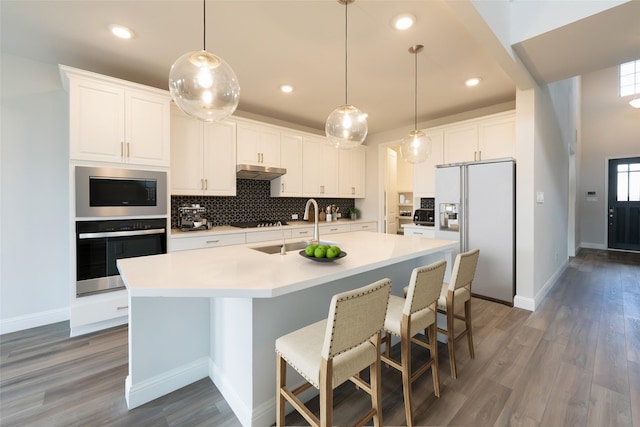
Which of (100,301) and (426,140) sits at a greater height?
(426,140)

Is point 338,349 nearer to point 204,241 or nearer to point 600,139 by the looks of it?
point 204,241

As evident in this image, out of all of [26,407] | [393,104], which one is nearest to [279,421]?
[26,407]

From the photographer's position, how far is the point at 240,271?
1472 millimetres

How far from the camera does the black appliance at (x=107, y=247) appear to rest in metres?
2.50

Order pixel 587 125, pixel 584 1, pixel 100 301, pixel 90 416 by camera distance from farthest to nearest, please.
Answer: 1. pixel 587 125
2. pixel 100 301
3. pixel 584 1
4. pixel 90 416

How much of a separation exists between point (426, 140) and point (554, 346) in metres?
2.21

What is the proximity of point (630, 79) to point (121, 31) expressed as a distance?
30.8 feet

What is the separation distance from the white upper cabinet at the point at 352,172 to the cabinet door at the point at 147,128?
2.97 metres

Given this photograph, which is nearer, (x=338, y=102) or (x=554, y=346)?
(x=554, y=346)

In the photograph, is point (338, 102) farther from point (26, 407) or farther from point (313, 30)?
point (26, 407)

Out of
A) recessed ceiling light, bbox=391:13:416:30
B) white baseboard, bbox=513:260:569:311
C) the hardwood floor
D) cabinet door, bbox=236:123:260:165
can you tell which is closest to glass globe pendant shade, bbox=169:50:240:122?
recessed ceiling light, bbox=391:13:416:30

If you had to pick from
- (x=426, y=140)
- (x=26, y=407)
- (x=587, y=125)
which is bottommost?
(x=26, y=407)

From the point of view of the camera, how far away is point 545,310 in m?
3.08

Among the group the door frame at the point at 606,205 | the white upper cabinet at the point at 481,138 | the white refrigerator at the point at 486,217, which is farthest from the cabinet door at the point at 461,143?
the door frame at the point at 606,205
